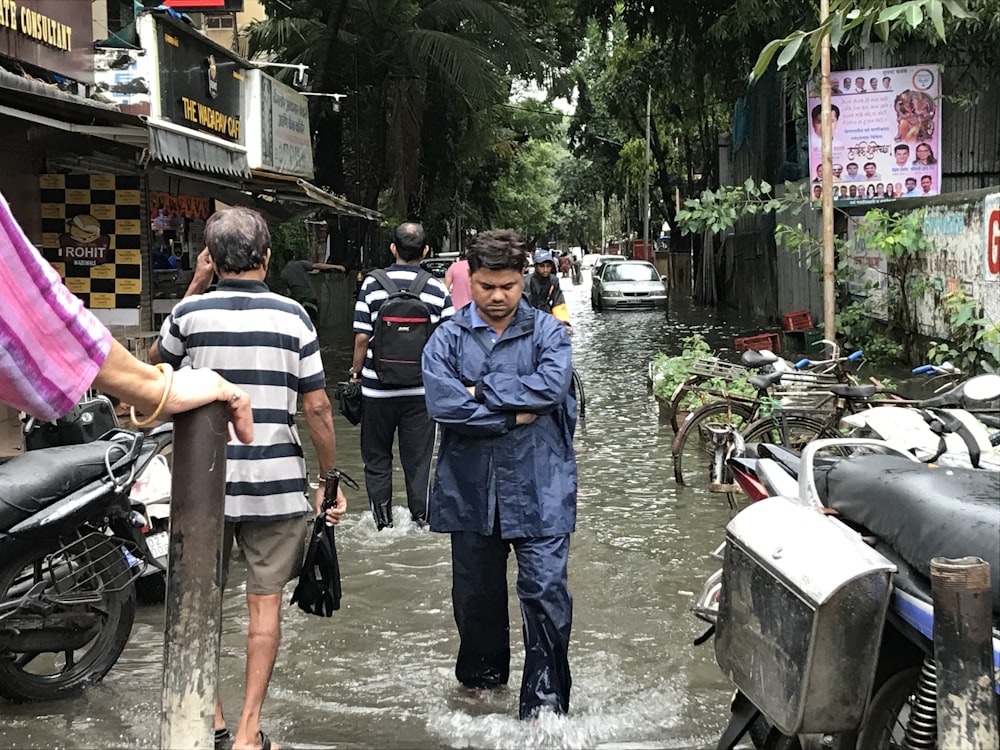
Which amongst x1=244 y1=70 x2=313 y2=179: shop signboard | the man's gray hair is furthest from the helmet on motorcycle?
the man's gray hair

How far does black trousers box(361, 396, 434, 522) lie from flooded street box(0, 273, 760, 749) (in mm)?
340

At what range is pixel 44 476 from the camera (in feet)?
14.1

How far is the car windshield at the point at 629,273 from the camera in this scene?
2842cm

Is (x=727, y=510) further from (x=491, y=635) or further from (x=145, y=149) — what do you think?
(x=145, y=149)

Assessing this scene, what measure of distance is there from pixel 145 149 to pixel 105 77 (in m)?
1.99

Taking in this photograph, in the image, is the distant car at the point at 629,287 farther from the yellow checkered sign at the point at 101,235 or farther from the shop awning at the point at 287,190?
the yellow checkered sign at the point at 101,235

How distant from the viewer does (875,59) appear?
15820 mm

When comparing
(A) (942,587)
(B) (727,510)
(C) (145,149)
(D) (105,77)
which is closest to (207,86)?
(D) (105,77)

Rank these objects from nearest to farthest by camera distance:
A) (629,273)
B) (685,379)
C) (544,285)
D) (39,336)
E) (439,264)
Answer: (39,336) → (685,379) → (544,285) → (439,264) → (629,273)

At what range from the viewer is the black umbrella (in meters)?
4.17

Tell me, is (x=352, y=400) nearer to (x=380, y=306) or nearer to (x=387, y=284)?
(x=380, y=306)

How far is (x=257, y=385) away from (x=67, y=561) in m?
1.17

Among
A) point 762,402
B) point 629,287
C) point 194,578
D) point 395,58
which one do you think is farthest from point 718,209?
point 629,287

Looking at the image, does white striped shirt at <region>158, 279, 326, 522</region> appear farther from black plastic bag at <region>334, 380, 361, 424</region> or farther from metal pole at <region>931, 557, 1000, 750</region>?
black plastic bag at <region>334, 380, 361, 424</region>
